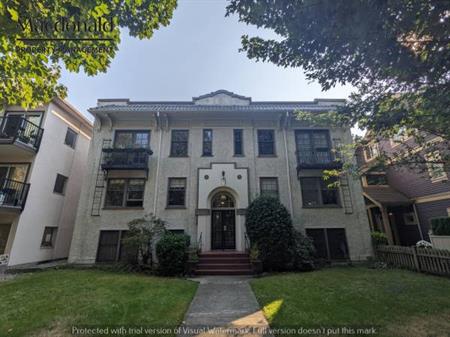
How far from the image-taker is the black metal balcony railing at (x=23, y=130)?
11227 mm

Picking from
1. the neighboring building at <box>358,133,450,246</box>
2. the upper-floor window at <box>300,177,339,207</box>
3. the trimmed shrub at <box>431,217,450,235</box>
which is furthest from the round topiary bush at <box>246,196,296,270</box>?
the trimmed shrub at <box>431,217,450,235</box>

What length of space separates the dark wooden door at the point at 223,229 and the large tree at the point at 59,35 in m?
8.80

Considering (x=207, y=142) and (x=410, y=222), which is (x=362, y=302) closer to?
(x=207, y=142)

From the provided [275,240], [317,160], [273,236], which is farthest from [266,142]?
[275,240]

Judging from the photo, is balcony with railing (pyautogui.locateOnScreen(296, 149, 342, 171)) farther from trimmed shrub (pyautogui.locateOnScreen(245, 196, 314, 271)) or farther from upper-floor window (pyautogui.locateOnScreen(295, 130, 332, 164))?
trimmed shrub (pyautogui.locateOnScreen(245, 196, 314, 271))

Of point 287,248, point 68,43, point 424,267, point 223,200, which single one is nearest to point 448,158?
point 424,267

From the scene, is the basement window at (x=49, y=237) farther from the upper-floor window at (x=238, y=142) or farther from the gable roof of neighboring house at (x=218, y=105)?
the upper-floor window at (x=238, y=142)

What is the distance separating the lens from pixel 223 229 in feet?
39.0

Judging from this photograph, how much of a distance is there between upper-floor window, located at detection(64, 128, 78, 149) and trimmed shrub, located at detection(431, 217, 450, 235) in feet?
71.3

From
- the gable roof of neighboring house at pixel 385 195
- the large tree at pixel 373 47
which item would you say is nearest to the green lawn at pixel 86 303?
the large tree at pixel 373 47

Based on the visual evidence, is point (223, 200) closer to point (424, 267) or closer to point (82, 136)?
point (424, 267)

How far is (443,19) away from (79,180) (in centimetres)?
1834

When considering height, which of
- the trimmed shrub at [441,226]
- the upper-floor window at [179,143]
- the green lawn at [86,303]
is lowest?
the green lawn at [86,303]

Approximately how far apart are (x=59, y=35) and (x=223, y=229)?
10266 mm
